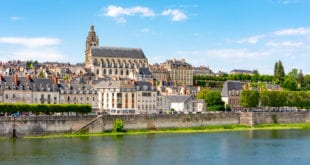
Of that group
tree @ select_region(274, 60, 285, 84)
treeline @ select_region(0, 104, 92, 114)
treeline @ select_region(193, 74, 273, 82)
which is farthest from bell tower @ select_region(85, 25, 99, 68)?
treeline @ select_region(0, 104, 92, 114)

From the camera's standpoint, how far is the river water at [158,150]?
40.0 meters

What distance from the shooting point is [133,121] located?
62.2 m

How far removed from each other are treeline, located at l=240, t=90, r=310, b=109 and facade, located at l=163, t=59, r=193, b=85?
4164cm

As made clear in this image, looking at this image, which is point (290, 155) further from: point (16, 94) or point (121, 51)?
point (121, 51)

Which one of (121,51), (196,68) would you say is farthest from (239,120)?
(196,68)

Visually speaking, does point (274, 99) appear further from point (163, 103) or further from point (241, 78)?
point (241, 78)

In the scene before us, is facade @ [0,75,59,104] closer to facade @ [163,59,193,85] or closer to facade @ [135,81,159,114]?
facade @ [135,81,159,114]

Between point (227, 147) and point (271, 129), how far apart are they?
24.3m

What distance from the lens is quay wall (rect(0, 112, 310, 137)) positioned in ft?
178

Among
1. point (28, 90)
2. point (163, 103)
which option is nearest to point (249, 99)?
point (163, 103)

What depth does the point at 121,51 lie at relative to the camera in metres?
128

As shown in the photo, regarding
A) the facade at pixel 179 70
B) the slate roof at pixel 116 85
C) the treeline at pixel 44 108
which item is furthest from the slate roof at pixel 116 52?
the treeline at pixel 44 108

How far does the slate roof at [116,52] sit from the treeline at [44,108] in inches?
2516

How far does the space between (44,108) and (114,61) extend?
66.2m
